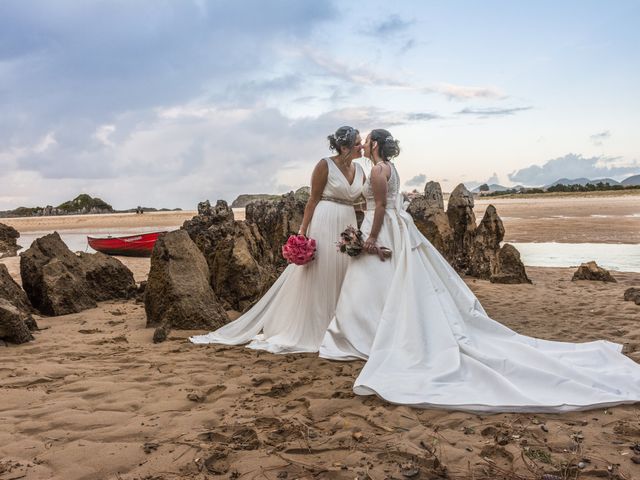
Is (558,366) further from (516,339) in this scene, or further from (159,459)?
(159,459)

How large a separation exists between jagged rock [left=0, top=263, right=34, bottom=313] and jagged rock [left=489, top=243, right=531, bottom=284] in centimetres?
884

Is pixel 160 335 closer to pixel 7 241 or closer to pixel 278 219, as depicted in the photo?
pixel 278 219

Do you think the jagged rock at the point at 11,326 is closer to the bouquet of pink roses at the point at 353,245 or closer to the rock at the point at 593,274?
the bouquet of pink roses at the point at 353,245

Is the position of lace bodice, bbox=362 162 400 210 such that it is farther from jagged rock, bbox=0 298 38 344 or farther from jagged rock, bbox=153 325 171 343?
jagged rock, bbox=0 298 38 344

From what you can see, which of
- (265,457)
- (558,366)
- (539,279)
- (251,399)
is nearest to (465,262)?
(539,279)

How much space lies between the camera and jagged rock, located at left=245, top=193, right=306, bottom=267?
36.5 feet

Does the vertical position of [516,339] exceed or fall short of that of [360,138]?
it falls short

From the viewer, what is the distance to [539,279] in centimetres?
1251

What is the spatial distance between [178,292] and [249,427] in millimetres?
3905

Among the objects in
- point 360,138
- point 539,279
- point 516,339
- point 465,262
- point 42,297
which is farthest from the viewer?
point 465,262

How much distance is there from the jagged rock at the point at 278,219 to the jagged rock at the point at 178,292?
3101 mm

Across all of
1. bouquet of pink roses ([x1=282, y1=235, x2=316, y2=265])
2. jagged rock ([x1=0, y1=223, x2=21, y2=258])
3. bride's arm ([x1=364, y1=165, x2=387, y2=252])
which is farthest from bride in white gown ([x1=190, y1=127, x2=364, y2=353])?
jagged rock ([x1=0, y1=223, x2=21, y2=258])

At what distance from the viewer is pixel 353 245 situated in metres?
6.13

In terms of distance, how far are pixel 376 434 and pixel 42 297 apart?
276 inches
